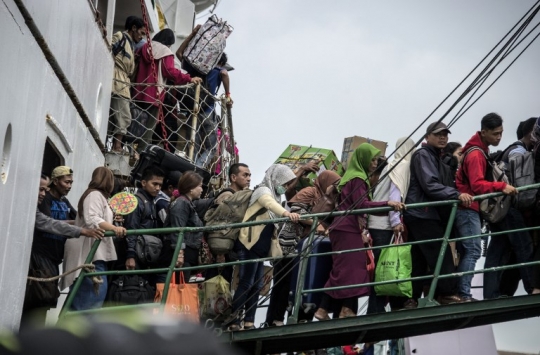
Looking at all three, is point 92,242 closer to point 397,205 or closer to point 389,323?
point 397,205

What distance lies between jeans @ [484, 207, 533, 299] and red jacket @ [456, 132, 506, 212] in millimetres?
362

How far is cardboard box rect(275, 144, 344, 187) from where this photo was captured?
1291 centimetres

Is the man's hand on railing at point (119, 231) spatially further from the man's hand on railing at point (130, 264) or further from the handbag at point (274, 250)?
the handbag at point (274, 250)

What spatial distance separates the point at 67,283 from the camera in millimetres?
8703

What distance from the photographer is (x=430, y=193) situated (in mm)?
9125

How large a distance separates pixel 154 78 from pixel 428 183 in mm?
5466

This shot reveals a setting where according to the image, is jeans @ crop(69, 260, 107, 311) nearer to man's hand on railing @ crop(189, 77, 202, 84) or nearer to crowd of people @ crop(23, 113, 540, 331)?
crowd of people @ crop(23, 113, 540, 331)

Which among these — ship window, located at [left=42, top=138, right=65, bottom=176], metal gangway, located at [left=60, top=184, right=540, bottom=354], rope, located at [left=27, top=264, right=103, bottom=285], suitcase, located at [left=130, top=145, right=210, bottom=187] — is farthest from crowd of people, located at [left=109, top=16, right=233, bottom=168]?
rope, located at [left=27, top=264, right=103, bottom=285]

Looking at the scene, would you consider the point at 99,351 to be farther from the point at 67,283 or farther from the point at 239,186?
the point at 239,186

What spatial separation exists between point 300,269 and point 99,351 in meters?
8.17

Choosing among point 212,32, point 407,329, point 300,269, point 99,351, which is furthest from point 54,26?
point 99,351

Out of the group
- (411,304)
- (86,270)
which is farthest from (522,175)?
(86,270)

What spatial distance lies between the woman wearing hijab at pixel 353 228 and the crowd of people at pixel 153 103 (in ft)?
13.8

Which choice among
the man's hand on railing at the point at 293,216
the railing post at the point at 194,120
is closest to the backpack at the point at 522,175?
the man's hand on railing at the point at 293,216
